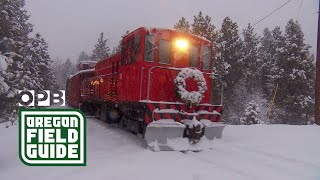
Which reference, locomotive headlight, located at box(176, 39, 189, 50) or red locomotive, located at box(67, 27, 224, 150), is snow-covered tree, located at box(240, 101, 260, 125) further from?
locomotive headlight, located at box(176, 39, 189, 50)

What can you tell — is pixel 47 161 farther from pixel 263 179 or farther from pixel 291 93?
pixel 291 93

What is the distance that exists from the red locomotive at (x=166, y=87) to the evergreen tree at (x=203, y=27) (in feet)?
93.3

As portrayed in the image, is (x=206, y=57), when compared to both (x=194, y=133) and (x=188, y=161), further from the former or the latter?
(x=188, y=161)

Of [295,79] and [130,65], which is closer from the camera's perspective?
[130,65]

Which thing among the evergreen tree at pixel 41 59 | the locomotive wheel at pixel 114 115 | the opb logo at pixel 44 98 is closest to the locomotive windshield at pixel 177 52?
the locomotive wheel at pixel 114 115

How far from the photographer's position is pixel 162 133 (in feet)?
30.1

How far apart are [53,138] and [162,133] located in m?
5.19

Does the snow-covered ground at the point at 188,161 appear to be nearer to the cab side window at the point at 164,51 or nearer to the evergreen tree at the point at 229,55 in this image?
the cab side window at the point at 164,51

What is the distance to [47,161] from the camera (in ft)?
13.7

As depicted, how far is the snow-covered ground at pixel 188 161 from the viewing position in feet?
20.6

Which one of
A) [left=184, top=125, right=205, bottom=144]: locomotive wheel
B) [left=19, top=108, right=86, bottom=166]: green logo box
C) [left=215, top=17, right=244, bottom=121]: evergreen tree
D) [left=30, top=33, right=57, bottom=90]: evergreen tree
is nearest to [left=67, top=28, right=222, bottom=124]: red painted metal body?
[left=184, top=125, right=205, bottom=144]: locomotive wheel

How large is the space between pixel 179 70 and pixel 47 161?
6.66 meters

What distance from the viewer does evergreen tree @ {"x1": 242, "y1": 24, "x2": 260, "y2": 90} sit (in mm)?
44469

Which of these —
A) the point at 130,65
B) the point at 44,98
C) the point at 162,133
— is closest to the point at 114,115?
the point at 130,65
